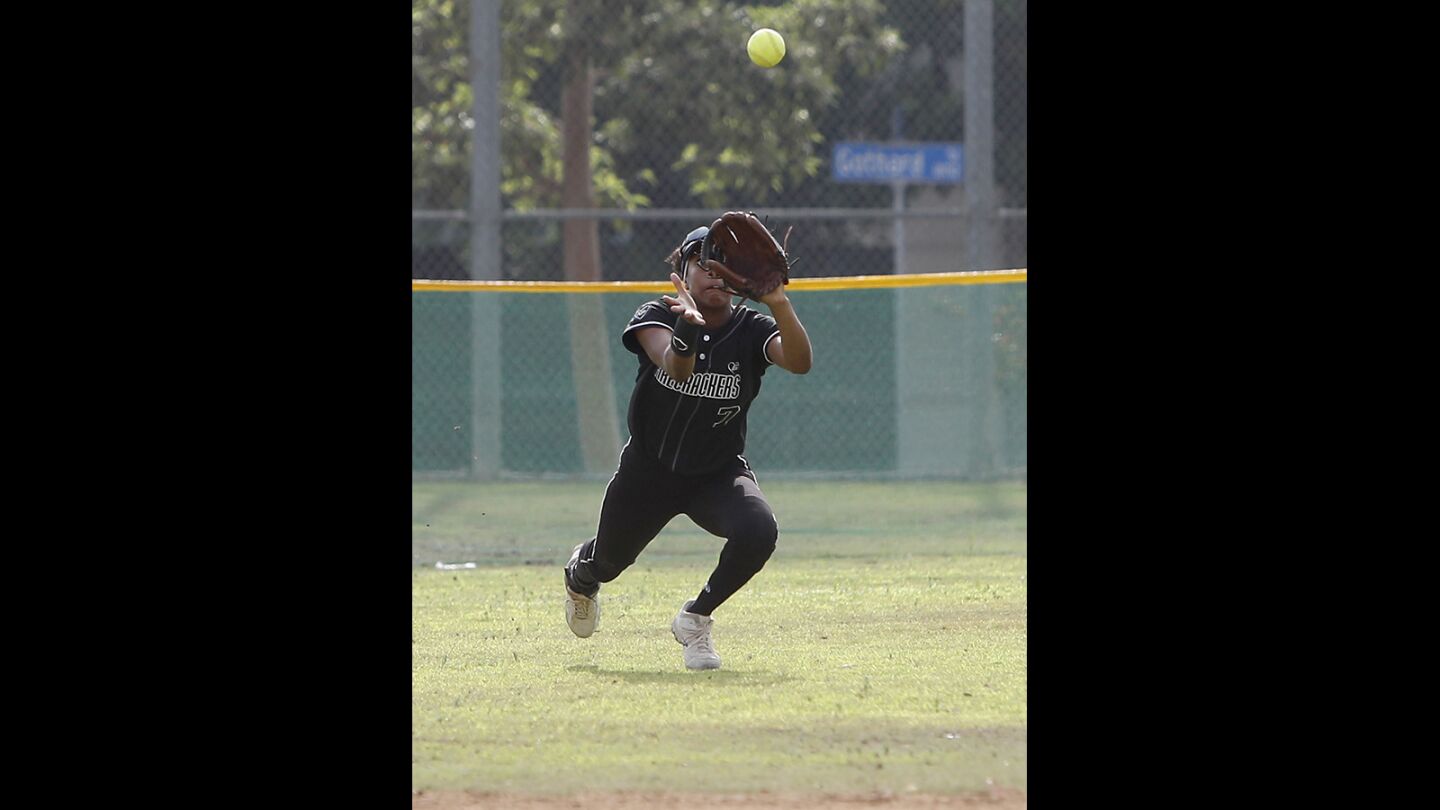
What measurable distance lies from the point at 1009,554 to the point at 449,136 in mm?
9477

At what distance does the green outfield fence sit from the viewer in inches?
489

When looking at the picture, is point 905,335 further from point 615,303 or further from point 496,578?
point 496,578

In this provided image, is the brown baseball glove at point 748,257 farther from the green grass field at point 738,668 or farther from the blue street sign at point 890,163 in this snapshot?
the blue street sign at point 890,163

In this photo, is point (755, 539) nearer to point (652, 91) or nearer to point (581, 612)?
point (581, 612)

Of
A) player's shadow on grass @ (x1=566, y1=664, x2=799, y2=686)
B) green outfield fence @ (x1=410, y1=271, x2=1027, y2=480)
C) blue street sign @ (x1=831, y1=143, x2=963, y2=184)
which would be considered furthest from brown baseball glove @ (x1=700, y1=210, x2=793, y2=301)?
blue street sign @ (x1=831, y1=143, x2=963, y2=184)

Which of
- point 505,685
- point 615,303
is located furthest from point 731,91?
point 505,685

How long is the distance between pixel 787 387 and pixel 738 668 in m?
5.84

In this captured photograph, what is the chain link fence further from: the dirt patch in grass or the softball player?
the dirt patch in grass

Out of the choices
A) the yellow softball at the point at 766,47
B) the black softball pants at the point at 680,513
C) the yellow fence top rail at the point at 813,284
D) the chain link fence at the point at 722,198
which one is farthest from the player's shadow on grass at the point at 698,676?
the yellow fence top rail at the point at 813,284

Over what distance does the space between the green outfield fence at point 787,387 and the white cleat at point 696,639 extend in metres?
5.63

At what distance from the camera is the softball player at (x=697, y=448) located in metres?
6.74

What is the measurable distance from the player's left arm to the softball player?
3 cm

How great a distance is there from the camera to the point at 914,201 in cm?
2527

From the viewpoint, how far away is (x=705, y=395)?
6.93 meters
